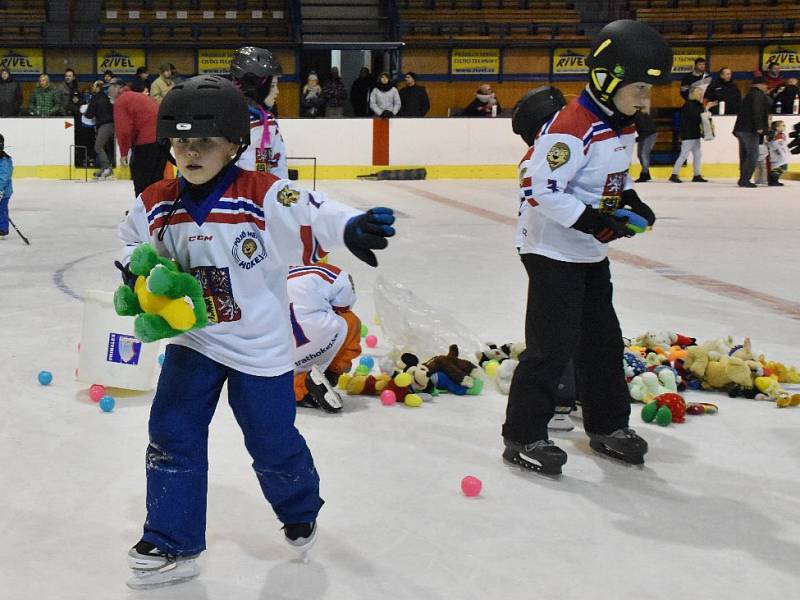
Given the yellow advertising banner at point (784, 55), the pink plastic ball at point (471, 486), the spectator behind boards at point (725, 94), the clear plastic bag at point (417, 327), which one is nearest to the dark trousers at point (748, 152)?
the spectator behind boards at point (725, 94)

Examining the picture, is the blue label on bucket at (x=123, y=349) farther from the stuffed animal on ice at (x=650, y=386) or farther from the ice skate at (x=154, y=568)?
the stuffed animal on ice at (x=650, y=386)

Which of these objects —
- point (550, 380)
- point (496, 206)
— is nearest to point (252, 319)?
point (550, 380)

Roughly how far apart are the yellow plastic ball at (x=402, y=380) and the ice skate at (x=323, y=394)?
11.1 inches

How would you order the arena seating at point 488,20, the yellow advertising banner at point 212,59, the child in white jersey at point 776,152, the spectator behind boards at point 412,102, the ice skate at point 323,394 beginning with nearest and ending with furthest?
the ice skate at point 323,394 < the child in white jersey at point 776,152 < the spectator behind boards at point 412,102 < the yellow advertising banner at point 212,59 < the arena seating at point 488,20

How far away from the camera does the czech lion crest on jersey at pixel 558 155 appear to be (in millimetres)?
3271

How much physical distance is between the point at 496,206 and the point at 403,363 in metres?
8.55

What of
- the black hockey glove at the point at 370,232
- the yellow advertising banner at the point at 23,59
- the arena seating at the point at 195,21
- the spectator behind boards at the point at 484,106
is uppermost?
the arena seating at the point at 195,21

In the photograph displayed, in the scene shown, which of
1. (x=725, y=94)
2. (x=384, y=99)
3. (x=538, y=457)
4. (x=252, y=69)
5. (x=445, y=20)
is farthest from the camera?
(x=445, y=20)

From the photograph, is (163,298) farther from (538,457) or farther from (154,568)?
(538,457)

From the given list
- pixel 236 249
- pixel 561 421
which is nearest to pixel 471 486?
pixel 561 421

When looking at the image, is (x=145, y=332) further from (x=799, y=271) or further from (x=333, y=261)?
(x=799, y=271)

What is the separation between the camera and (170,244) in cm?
260

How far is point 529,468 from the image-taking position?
3.44 m

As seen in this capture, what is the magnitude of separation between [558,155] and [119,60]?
67.3ft
